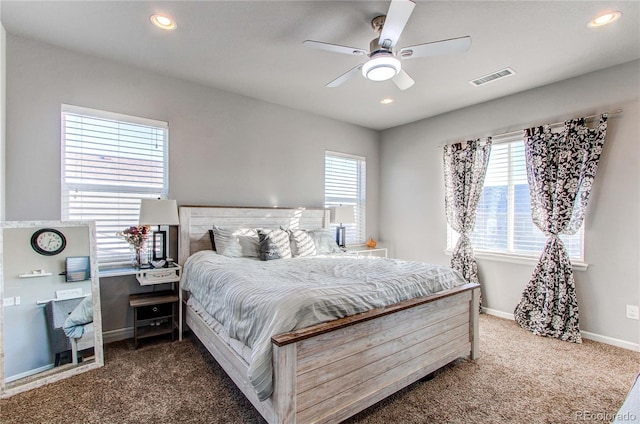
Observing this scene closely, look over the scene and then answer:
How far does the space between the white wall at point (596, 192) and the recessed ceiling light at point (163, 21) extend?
3.25 metres

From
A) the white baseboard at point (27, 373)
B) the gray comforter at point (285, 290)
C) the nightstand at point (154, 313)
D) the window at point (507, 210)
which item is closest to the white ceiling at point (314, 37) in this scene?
the window at point (507, 210)

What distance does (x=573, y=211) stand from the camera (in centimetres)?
318

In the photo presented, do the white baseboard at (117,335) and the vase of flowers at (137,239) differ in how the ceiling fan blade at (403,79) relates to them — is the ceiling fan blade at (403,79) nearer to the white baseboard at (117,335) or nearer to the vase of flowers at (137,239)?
the vase of flowers at (137,239)

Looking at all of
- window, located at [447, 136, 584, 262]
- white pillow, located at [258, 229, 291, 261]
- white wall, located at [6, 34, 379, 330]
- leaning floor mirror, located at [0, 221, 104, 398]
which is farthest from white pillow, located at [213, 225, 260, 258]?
window, located at [447, 136, 584, 262]

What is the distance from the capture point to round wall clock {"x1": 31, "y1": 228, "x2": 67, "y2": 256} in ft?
7.91

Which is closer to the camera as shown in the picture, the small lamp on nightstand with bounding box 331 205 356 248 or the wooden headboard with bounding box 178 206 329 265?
the wooden headboard with bounding box 178 206 329 265

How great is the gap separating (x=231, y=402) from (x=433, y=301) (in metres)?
1.58

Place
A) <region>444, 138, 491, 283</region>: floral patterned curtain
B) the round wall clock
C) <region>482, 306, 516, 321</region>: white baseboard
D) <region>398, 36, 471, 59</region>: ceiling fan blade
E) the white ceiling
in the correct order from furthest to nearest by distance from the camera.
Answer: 1. <region>444, 138, 491, 283</region>: floral patterned curtain
2. <region>482, 306, 516, 321</region>: white baseboard
3. the round wall clock
4. the white ceiling
5. <region>398, 36, 471, 59</region>: ceiling fan blade

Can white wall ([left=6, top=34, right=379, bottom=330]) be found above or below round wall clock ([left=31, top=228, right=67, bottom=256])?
above

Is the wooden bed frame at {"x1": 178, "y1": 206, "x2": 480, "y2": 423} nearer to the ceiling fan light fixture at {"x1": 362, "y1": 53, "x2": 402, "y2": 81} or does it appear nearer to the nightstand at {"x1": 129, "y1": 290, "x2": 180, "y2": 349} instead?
the nightstand at {"x1": 129, "y1": 290, "x2": 180, "y2": 349}

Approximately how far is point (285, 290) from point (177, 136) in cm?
239

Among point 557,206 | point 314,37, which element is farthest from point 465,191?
point 314,37

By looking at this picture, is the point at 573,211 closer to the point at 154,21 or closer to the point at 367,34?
the point at 367,34

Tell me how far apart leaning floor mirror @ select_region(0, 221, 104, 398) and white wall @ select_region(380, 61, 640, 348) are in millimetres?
4173
